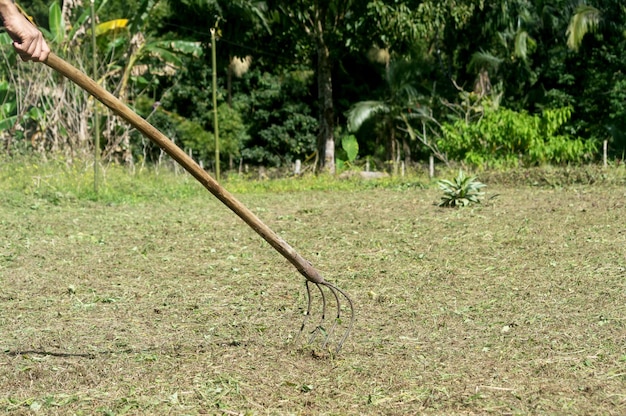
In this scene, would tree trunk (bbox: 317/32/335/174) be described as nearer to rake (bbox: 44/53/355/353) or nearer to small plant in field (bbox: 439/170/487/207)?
small plant in field (bbox: 439/170/487/207)

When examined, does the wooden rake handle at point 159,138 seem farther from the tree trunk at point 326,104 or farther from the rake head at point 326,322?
the tree trunk at point 326,104

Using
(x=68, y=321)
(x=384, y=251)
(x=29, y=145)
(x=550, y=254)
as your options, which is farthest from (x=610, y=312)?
(x=29, y=145)

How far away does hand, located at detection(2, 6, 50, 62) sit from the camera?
337cm

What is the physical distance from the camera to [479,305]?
17.3 ft

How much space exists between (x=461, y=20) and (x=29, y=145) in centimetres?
1032

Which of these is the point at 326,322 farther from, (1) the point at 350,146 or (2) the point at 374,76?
(2) the point at 374,76

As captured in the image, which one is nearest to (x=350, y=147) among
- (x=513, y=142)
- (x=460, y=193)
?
(x=513, y=142)

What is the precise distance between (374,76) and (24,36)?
904 inches

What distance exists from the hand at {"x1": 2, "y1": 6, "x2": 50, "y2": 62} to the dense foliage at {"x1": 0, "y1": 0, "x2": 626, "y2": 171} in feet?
41.8

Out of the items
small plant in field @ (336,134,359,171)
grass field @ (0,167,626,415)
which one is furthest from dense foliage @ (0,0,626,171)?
grass field @ (0,167,626,415)

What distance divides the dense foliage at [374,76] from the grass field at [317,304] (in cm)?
818

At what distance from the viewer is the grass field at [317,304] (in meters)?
3.56

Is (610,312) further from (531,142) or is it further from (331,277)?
(531,142)

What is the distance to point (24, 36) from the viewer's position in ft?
11.2
